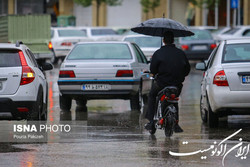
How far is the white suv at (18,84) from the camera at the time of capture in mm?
11922

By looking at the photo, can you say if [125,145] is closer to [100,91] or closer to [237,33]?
[100,91]

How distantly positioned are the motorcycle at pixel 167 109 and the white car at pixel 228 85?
3.56ft

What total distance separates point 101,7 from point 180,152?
58.2 metres

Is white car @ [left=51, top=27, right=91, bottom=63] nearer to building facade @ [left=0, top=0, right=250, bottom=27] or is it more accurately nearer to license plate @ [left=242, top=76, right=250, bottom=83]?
building facade @ [left=0, top=0, right=250, bottom=27]

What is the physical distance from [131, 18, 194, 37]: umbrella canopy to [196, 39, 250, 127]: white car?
2.32 feet

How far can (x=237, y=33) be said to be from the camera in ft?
125

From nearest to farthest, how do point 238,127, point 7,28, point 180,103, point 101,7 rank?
point 238,127 < point 180,103 < point 7,28 < point 101,7

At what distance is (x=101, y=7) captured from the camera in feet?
221

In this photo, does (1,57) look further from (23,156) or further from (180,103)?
(180,103)

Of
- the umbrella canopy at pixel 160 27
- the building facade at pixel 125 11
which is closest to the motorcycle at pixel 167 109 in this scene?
the umbrella canopy at pixel 160 27

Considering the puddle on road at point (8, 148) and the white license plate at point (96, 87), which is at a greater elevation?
the puddle on road at point (8, 148)

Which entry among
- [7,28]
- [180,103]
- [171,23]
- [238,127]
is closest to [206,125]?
[238,127]

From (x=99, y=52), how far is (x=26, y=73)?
14.7 feet

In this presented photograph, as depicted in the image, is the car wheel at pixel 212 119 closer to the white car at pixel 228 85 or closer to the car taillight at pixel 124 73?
the white car at pixel 228 85
